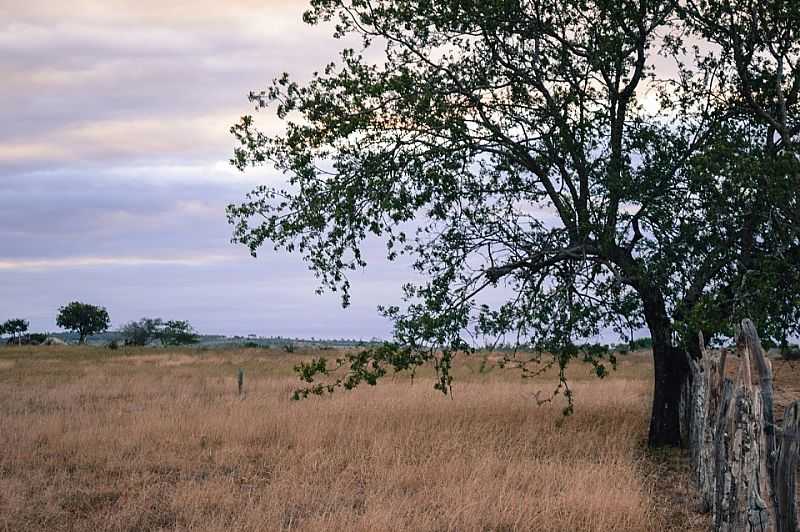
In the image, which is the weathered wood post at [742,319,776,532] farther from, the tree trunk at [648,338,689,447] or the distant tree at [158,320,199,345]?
the distant tree at [158,320,199,345]

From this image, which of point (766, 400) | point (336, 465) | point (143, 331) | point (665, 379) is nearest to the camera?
point (766, 400)

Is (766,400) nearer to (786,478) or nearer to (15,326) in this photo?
(786,478)

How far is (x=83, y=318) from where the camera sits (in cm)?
10788

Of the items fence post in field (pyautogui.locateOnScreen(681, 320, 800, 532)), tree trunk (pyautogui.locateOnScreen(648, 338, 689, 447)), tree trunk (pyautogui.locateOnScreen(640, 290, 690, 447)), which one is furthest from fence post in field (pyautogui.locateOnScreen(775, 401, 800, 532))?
tree trunk (pyautogui.locateOnScreen(648, 338, 689, 447))

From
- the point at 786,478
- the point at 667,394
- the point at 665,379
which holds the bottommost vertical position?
the point at 786,478

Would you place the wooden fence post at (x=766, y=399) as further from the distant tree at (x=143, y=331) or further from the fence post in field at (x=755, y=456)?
the distant tree at (x=143, y=331)

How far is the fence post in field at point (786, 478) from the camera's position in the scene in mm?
8000

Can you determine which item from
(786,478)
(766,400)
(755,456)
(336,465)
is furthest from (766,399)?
(336,465)

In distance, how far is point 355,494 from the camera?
1222 cm

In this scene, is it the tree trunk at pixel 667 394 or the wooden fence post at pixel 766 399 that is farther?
the tree trunk at pixel 667 394

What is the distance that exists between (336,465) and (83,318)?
334ft

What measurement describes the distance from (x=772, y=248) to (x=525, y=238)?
14.5 feet

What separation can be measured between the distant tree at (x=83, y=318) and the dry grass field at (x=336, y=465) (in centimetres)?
8687

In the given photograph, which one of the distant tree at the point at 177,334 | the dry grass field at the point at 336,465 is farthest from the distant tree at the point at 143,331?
the dry grass field at the point at 336,465
